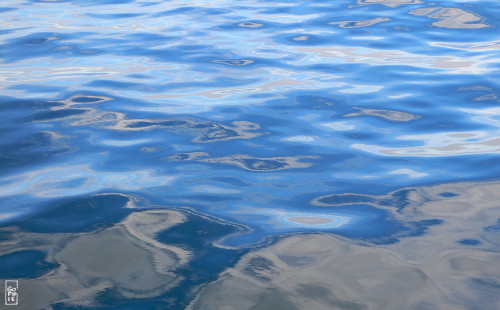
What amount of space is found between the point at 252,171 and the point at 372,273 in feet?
3.40

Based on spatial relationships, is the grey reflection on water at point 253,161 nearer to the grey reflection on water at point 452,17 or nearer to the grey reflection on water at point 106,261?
the grey reflection on water at point 106,261

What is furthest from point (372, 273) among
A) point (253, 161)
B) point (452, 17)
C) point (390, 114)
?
point (452, 17)

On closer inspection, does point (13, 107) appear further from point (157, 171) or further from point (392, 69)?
point (392, 69)

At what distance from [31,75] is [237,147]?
2.21 meters

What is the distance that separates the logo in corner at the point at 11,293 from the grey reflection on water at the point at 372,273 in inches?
23.6

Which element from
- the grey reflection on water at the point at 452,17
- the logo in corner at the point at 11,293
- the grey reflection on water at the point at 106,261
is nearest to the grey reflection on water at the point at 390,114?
the grey reflection on water at the point at 106,261

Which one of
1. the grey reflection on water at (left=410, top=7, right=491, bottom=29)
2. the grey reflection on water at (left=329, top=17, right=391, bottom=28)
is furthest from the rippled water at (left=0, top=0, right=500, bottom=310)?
the grey reflection on water at (left=329, top=17, right=391, bottom=28)

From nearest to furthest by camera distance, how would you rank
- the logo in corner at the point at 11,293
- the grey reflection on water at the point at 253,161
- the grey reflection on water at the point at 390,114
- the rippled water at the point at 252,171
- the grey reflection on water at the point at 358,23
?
the logo in corner at the point at 11,293 → the rippled water at the point at 252,171 → the grey reflection on water at the point at 253,161 → the grey reflection on water at the point at 390,114 → the grey reflection on water at the point at 358,23

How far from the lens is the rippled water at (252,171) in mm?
2246

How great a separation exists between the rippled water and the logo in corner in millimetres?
22

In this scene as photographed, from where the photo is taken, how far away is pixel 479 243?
251cm

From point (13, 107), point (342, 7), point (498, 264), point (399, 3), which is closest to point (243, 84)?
point (13, 107)

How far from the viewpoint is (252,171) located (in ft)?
10.4

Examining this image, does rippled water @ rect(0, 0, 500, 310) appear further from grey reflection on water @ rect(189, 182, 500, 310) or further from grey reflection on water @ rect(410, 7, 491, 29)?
grey reflection on water @ rect(410, 7, 491, 29)
